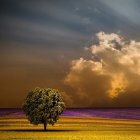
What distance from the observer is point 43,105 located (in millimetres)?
114062

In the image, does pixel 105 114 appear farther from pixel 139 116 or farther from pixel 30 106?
pixel 30 106

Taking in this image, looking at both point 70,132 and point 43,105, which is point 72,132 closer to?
point 70,132

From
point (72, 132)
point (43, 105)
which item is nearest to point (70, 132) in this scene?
point (72, 132)

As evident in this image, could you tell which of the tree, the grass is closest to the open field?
the grass

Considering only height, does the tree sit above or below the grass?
above

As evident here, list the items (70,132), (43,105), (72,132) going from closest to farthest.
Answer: (70,132) → (72,132) → (43,105)

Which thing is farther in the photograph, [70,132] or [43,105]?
[43,105]

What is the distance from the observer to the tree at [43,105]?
114m

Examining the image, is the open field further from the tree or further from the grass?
the tree

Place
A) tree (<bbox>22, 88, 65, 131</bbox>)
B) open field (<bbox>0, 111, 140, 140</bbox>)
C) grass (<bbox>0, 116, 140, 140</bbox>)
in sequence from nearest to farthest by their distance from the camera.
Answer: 1. grass (<bbox>0, 116, 140, 140</bbox>)
2. open field (<bbox>0, 111, 140, 140</bbox>)
3. tree (<bbox>22, 88, 65, 131</bbox>)

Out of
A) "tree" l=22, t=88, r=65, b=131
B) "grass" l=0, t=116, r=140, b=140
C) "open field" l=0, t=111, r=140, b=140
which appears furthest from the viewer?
"tree" l=22, t=88, r=65, b=131

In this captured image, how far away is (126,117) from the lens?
19112 centimetres

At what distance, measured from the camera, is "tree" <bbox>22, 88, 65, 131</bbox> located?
114375mm

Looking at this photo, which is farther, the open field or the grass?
the open field
